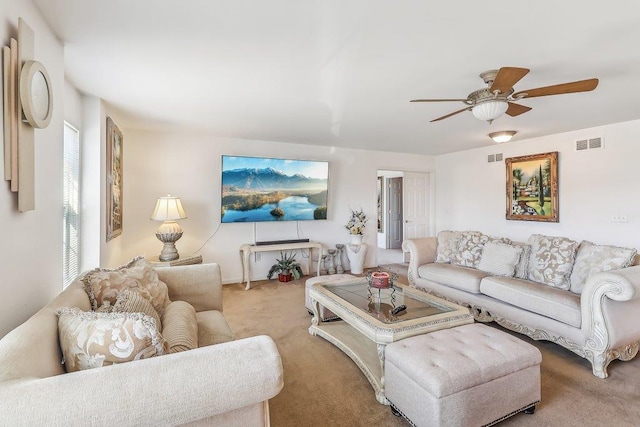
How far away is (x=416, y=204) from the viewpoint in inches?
253

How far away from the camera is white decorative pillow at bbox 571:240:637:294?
97.9 inches

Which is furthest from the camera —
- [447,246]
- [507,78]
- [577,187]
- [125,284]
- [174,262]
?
[577,187]

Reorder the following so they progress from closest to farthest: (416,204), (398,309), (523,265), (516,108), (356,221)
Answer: (398,309)
(516,108)
(523,265)
(356,221)
(416,204)

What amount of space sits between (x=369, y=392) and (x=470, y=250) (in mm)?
2357

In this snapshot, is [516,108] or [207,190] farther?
[207,190]

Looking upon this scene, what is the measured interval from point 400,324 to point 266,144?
3726mm

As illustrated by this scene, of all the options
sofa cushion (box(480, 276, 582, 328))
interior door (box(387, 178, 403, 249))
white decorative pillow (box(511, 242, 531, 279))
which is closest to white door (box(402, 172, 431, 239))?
interior door (box(387, 178, 403, 249))

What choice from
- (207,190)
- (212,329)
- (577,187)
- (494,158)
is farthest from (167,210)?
(577,187)

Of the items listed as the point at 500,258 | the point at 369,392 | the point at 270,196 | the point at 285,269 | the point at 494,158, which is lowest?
the point at 369,392

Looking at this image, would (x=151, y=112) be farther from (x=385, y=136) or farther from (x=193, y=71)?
(x=385, y=136)

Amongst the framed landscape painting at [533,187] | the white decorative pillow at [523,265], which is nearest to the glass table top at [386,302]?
the white decorative pillow at [523,265]

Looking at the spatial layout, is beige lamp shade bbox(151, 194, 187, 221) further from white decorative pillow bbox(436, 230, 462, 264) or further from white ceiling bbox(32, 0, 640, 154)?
white decorative pillow bbox(436, 230, 462, 264)

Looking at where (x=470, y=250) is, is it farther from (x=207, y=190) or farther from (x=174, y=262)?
(x=207, y=190)

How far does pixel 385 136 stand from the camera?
180 inches
